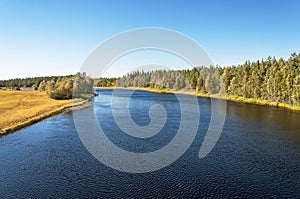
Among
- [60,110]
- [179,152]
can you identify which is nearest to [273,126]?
[179,152]

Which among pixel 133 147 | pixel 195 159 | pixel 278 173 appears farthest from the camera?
pixel 133 147

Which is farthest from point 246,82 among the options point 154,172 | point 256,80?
point 154,172

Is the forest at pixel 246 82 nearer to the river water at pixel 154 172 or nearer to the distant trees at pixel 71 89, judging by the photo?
the distant trees at pixel 71 89

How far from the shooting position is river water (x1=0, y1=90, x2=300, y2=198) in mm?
20825

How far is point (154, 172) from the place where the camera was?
25.2 meters

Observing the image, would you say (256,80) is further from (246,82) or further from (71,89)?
(71,89)

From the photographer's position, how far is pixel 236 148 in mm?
33156

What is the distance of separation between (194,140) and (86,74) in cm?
9959

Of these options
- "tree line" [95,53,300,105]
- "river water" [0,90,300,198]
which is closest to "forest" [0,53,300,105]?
"tree line" [95,53,300,105]

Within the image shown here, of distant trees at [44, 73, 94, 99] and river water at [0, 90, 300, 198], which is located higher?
distant trees at [44, 73, 94, 99]

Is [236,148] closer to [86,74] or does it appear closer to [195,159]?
[195,159]

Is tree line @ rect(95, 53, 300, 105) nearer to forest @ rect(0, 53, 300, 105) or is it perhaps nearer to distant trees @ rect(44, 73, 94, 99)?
forest @ rect(0, 53, 300, 105)

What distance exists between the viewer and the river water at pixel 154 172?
68.3 feet

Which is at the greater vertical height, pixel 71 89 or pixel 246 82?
pixel 246 82
